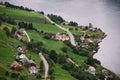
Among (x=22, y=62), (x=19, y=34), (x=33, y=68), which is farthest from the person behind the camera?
(x=19, y=34)

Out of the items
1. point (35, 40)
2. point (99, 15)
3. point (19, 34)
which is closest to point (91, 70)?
point (35, 40)

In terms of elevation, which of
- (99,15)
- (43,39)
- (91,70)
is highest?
(99,15)

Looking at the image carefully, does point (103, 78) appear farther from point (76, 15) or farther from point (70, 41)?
point (76, 15)

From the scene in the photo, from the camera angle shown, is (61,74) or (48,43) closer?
(61,74)

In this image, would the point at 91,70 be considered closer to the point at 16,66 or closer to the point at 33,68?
the point at 33,68

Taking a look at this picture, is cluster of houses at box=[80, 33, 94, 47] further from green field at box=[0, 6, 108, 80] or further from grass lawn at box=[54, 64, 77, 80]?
grass lawn at box=[54, 64, 77, 80]

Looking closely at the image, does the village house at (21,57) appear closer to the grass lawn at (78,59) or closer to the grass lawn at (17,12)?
the grass lawn at (78,59)

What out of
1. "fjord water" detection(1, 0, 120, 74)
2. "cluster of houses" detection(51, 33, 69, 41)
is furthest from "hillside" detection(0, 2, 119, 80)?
"fjord water" detection(1, 0, 120, 74)
